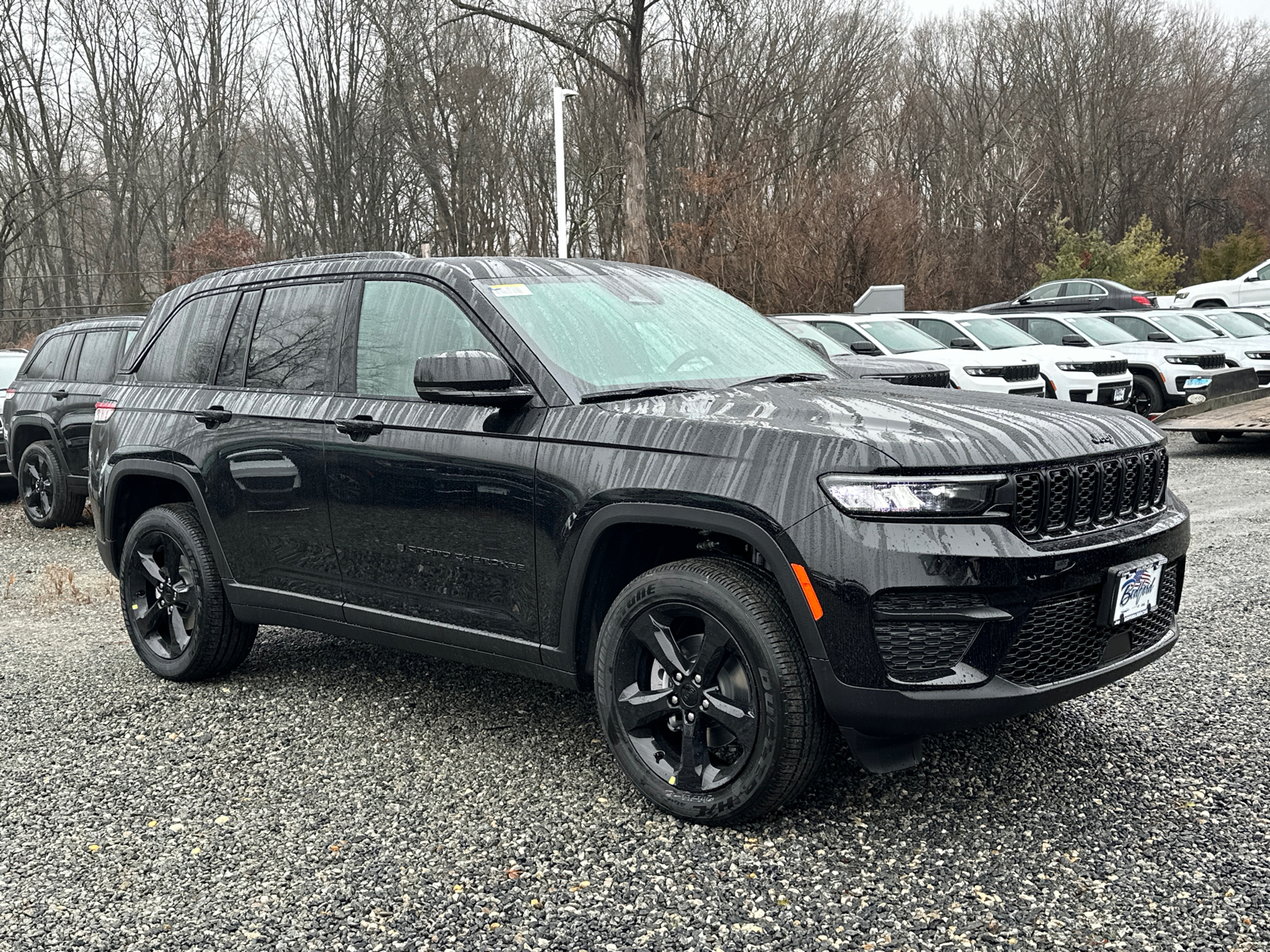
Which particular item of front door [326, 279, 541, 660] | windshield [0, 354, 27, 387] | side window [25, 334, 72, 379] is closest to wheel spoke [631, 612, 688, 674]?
front door [326, 279, 541, 660]

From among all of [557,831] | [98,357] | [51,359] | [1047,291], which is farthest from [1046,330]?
[557,831]

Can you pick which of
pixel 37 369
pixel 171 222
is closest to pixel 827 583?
pixel 37 369

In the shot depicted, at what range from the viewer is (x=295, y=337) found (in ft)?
15.5

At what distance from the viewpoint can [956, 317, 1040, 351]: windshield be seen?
15.2m

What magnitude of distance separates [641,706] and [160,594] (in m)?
2.73

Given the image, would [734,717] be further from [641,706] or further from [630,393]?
[630,393]

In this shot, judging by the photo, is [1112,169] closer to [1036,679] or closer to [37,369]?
[37,369]

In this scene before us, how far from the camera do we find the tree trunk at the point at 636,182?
23547mm

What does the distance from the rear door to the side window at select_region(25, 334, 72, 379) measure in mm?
160

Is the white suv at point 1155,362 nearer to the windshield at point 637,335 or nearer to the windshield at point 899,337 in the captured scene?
the windshield at point 899,337

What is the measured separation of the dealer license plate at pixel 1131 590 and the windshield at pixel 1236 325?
17149 mm

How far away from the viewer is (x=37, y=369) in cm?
1105

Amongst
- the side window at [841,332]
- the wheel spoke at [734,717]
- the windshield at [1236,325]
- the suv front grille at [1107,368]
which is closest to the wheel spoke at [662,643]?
the wheel spoke at [734,717]

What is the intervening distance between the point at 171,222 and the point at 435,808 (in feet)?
124
